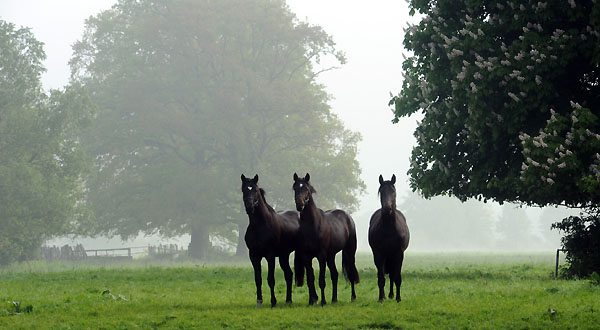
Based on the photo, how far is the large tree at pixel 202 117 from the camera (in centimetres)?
5388

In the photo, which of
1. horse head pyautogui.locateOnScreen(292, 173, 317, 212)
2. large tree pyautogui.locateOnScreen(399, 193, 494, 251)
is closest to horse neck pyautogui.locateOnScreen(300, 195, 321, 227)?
horse head pyautogui.locateOnScreen(292, 173, 317, 212)

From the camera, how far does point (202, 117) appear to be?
5509 cm

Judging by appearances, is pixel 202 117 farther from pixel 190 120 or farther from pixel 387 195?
pixel 387 195

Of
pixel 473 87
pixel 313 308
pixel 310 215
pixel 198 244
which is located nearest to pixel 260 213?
pixel 310 215

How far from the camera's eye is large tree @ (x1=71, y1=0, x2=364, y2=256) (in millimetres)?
53875

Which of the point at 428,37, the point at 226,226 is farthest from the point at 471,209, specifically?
the point at 428,37

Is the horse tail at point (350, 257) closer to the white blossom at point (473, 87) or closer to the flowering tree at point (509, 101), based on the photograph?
the flowering tree at point (509, 101)

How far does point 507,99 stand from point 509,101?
0.13 meters

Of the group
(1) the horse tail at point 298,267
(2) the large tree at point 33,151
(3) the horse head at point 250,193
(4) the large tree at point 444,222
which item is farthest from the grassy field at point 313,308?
(4) the large tree at point 444,222

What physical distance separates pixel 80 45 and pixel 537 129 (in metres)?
49.2

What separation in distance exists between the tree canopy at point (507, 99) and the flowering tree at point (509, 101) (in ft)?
0.12

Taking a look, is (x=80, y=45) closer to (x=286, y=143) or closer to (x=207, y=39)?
(x=207, y=39)

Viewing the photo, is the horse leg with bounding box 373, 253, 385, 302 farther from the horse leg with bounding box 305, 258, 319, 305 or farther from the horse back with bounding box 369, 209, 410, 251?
the horse leg with bounding box 305, 258, 319, 305

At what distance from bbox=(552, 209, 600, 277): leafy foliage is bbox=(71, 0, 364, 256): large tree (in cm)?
3140
